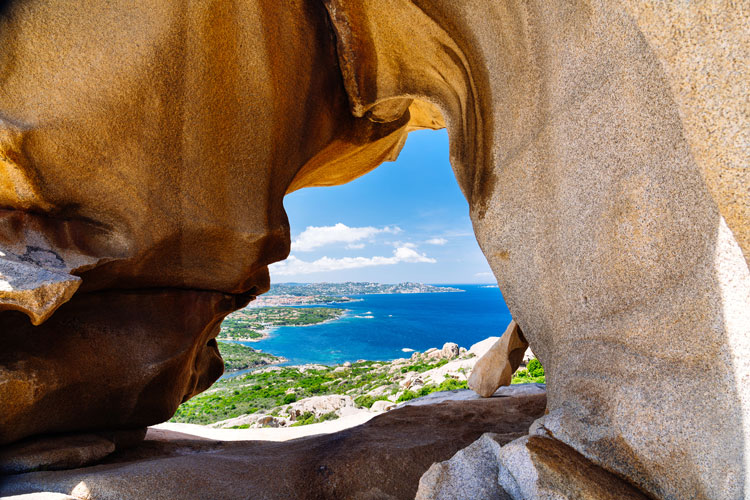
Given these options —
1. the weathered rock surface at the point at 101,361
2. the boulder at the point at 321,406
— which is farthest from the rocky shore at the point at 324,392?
the weathered rock surface at the point at 101,361

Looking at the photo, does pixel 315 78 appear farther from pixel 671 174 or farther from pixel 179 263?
pixel 671 174

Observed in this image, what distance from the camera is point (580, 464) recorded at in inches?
76.0

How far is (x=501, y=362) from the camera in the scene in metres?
4.87

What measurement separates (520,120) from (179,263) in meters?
3.29

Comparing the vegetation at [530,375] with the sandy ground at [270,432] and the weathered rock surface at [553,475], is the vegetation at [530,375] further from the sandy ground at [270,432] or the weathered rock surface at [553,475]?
the weathered rock surface at [553,475]

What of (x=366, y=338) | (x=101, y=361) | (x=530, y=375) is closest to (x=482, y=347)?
(x=530, y=375)

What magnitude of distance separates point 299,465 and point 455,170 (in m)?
2.99

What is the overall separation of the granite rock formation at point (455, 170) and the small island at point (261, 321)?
205 ft

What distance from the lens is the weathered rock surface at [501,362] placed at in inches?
186

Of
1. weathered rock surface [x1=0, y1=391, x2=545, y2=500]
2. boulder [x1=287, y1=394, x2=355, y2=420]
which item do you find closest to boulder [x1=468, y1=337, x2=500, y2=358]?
boulder [x1=287, y1=394, x2=355, y2=420]

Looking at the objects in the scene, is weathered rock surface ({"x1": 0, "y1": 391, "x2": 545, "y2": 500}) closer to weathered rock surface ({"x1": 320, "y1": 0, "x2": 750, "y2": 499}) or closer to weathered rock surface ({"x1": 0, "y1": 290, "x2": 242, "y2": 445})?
weathered rock surface ({"x1": 0, "y1": 290, "x2": 242, "y2": 445})

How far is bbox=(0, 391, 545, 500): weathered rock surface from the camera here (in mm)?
2410

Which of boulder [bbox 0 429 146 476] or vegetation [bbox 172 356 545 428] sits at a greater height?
boulder [bbox 0 429 146 476]

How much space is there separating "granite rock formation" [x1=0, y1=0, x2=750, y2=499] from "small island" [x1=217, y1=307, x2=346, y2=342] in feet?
205
